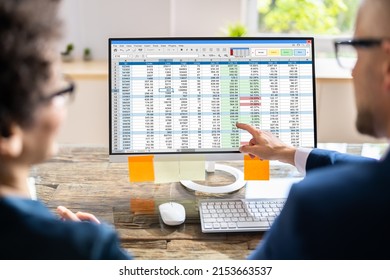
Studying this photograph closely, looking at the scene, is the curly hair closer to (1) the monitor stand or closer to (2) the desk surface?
(2) the desk surface

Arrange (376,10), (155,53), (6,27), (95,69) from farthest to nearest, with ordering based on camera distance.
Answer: (95,69), (155,53), (376,10), (6,27)

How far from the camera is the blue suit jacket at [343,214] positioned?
0.75 m

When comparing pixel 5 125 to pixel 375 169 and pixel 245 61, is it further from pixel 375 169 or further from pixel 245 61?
pixel 245 61

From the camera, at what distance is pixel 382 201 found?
0.75m

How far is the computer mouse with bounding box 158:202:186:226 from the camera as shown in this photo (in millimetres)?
1294

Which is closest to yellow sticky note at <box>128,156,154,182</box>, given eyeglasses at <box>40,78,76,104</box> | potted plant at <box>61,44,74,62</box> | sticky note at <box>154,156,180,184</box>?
sticky note at <box>154,156,180,184</box>

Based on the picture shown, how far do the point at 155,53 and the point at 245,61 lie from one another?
0.89ft

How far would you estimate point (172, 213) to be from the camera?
1.32m

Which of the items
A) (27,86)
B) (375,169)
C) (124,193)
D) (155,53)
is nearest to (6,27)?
(27,86)

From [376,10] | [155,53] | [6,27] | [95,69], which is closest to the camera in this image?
[6,27]

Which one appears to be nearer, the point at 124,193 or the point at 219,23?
the point at 124,193

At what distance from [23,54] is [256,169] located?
38.3 inches

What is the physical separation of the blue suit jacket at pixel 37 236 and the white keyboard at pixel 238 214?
1.79 feet

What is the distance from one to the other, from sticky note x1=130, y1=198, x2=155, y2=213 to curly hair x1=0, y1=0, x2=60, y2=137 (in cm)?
70
